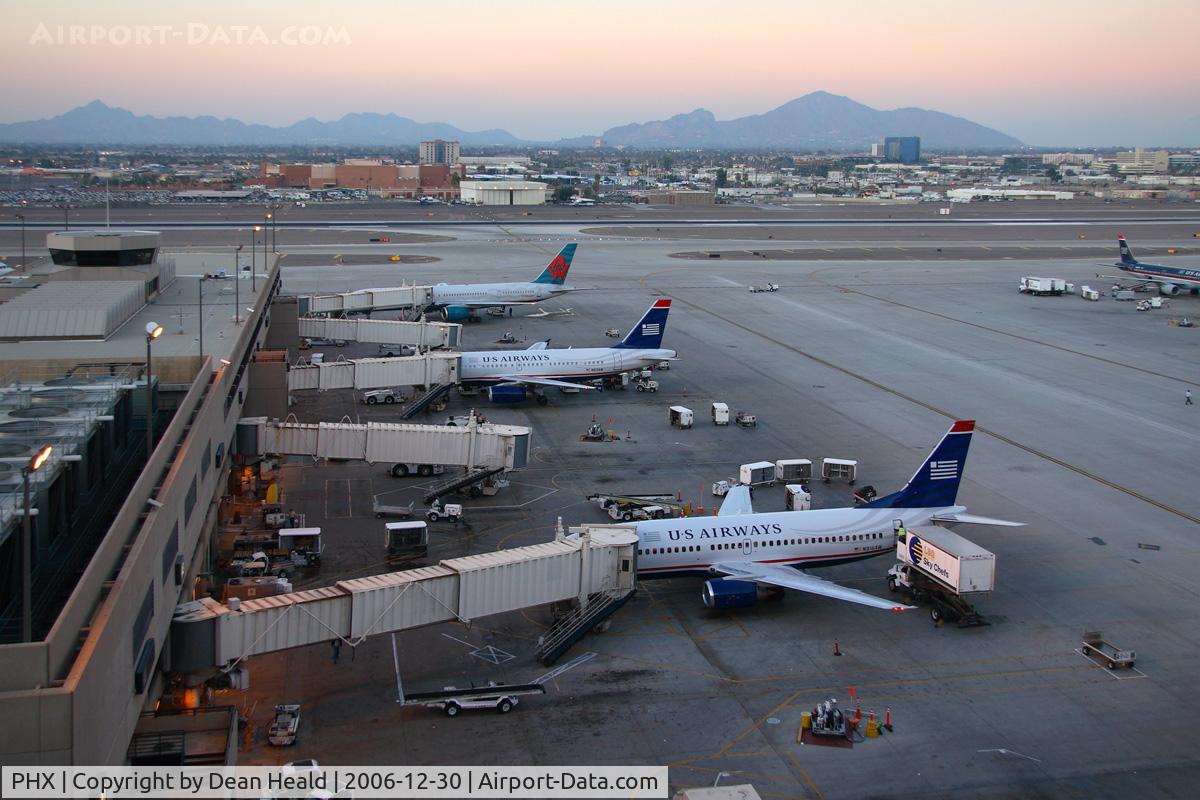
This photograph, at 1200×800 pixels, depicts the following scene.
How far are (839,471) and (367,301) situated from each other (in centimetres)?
5843

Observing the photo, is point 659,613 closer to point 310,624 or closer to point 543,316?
point 310,624

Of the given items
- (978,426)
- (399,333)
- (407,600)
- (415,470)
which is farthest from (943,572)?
(399,333)

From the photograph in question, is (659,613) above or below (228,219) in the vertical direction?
below

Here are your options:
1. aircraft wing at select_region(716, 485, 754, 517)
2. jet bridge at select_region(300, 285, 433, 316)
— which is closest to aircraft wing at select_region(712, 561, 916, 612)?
aircraft wing at select_region(716, 485, 754, 517)

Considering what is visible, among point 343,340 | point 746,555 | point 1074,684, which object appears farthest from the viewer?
point 343,340

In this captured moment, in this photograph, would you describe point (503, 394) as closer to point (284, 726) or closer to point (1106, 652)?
point (284, 726)

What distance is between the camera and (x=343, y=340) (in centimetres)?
8900

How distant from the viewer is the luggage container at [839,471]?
57.1 meters

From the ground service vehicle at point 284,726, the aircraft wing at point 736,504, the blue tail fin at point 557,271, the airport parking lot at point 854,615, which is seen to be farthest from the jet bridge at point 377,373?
the blue tail fin at point 557,271

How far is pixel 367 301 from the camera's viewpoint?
10300 centimetres

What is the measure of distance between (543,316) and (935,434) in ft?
171

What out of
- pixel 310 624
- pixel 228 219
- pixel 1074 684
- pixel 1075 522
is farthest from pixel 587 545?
pixel 228 219

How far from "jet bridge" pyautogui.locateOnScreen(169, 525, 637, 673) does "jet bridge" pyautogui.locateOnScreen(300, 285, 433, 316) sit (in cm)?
6384

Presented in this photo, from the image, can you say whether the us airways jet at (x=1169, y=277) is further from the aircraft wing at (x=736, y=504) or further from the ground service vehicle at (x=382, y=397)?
the aircraft wing at (x=736, y=504)
